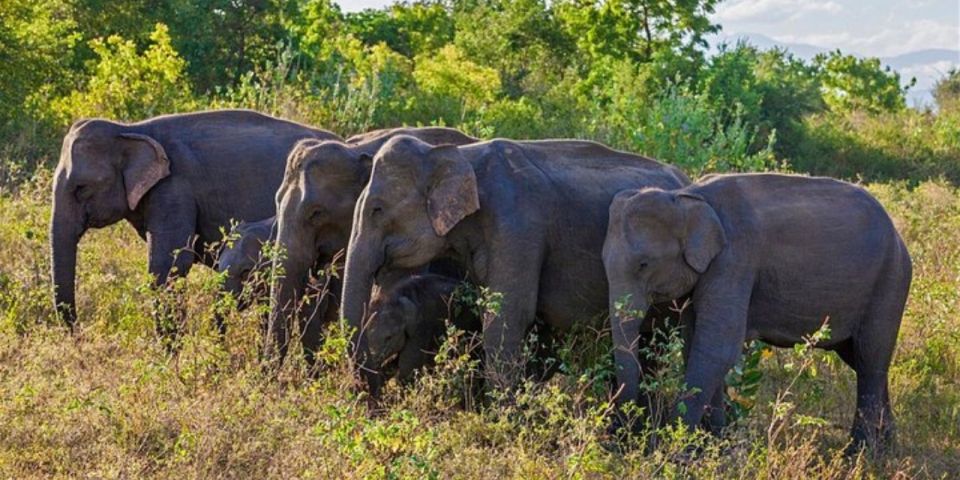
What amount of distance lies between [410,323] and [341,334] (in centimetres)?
88

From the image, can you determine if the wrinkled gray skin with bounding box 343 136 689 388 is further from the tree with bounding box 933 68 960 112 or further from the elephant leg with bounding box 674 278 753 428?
the tree with bounding box 933 68 960 112

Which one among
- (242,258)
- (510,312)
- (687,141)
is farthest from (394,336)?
(687,141)

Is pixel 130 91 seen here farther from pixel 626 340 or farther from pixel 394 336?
pixel 626 340

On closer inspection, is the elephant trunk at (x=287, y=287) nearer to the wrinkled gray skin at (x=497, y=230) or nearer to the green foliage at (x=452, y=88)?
the wrinkled gray skin at (x=497, y=230)

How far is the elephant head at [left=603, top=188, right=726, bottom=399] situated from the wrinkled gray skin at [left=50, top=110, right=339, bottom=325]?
9.22 feet

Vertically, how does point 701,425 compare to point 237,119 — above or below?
below

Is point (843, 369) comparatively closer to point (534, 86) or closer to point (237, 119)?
point (237, 119)

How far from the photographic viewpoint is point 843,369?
32.2 feet

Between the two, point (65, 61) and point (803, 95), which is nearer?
point (65, 61)

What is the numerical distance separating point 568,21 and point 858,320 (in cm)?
2005

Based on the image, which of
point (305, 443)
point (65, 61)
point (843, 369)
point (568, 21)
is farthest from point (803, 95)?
point (305, 443)

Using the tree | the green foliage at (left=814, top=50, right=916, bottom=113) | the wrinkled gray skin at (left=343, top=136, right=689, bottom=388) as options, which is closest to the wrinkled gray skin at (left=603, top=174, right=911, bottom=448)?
the wrinkled gray skin at (left=343, top=136, right=689, bottom=388)

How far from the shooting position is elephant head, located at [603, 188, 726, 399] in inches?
299

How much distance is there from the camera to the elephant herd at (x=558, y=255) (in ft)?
25.3
